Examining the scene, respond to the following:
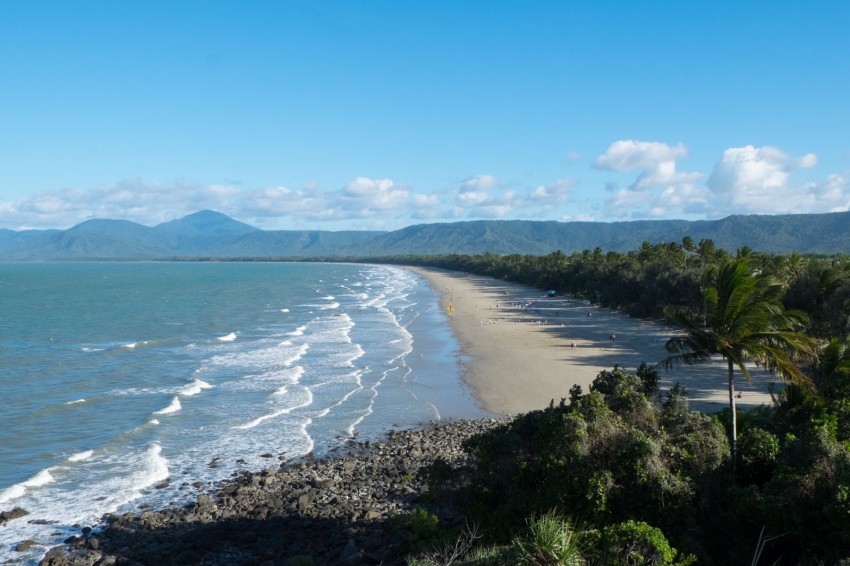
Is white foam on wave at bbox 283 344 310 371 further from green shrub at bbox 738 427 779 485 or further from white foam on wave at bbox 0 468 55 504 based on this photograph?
green shrub at bbox 738 427 779 485

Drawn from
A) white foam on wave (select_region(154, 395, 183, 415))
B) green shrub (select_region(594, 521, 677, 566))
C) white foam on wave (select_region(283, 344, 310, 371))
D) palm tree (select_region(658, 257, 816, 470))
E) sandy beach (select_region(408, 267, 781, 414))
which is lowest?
sandy beach (select_region(408, 267, 781, 414))

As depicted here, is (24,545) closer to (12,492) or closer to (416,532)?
(12,492)

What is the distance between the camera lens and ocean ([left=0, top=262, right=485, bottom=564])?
58.1 ft

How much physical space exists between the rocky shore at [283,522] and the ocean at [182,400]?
1026mm

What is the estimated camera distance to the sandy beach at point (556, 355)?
26.2 meters

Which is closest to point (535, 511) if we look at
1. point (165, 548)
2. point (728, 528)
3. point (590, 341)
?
point (728, 528)

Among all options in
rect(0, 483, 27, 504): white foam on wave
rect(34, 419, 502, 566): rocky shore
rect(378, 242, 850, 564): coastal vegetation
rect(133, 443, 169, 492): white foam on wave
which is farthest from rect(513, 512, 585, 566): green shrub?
rect(0, 483, 27, 504): white foam on wave

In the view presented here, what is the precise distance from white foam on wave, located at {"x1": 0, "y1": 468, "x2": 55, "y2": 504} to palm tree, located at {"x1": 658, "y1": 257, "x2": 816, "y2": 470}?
663 inches

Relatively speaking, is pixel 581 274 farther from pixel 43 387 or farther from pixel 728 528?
pixel 728 528

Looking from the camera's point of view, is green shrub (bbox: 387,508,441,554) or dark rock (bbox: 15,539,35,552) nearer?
green shrub (bbox: 387,508,441,554)

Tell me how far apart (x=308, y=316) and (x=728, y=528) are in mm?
50004

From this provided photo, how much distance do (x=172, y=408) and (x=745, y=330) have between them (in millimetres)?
21306

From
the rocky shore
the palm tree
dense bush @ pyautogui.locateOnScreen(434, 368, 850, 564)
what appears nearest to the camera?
dense bush @ pyautogui.locateOnScreen(434, 368, 850, 564)

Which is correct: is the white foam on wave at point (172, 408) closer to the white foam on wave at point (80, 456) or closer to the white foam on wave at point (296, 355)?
the white foam on wave at point (80, 456)
